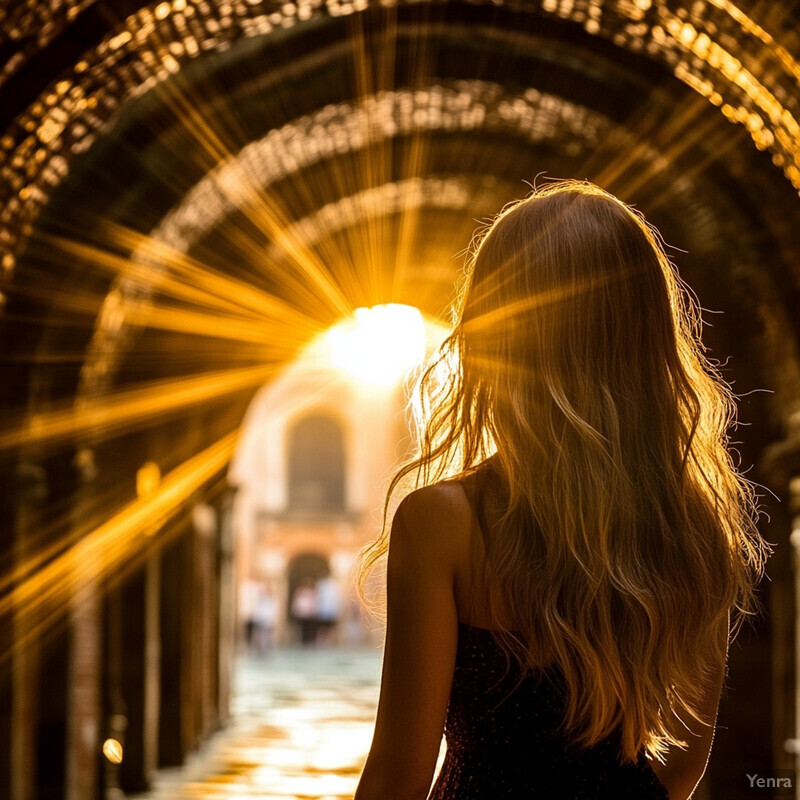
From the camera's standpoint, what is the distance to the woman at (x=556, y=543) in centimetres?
170

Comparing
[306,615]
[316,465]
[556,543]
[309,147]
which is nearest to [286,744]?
[309,147]

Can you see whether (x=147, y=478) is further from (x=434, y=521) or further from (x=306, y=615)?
(x=306, y=615)

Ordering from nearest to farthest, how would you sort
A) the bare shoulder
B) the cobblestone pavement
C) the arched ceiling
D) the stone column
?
1. the bare shoulder
2. the arched ceiling
3. the stone column
4. the cobblestone pavement

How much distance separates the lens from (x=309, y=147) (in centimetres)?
1051

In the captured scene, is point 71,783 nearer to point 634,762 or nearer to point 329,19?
point 329,19

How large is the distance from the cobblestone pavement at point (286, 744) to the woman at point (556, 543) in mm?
8811

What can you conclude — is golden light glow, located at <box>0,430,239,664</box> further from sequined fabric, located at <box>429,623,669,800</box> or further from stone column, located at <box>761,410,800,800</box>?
sequined fabric, located at <box>429,623,669,800</box>

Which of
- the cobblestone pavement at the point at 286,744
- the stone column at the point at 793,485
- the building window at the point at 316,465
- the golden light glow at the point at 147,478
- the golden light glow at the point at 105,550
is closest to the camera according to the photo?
the stone column at the point at 793,485

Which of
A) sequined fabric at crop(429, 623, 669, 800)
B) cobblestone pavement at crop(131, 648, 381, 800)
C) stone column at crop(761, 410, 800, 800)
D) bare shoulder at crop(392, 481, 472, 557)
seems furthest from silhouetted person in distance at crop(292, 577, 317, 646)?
bare shoulder at crop(392, 481, 472, 557)

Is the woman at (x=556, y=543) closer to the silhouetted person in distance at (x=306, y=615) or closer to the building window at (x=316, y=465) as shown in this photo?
the silhouetted person in distance at (x=306, y=615)

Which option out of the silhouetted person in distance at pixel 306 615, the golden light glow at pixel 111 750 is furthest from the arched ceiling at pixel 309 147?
the silhouetted person in distance at pixel 306 615

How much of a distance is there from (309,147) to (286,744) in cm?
685

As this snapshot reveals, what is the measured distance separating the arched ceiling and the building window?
29431mm

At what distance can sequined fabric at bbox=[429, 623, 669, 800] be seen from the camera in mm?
1741
